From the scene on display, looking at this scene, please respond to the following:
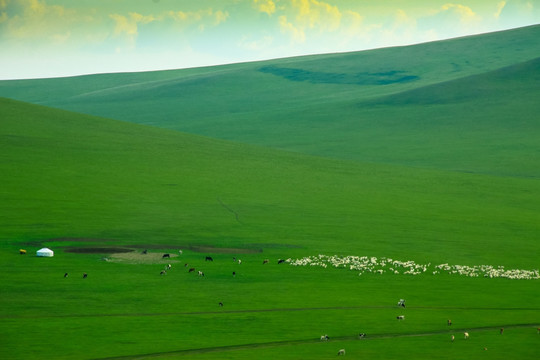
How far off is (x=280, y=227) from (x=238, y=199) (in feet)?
26.6

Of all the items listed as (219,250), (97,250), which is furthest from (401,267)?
(97,250)

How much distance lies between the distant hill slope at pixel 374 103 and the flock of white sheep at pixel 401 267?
33456 mm

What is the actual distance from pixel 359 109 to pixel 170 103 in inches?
1419

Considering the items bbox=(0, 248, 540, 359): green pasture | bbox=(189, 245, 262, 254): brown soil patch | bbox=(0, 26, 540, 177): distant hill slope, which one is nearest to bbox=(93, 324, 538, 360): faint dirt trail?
bbox=(0, 248, 540, 359): green pasture

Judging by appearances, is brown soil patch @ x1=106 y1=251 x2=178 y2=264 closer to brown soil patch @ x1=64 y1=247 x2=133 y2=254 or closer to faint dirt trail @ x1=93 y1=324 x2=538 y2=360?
brown soil patch @ x1=64 y1=247 x2=133 y2=254

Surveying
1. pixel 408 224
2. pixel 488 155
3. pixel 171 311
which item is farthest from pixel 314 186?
pixel 171 311

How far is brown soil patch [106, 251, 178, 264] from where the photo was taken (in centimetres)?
3781

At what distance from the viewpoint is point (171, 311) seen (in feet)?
96.1

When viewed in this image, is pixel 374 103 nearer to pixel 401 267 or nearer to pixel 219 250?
pixel 219 250

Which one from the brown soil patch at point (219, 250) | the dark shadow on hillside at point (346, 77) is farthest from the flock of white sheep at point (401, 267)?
the dark shadow on hillside at point (346, 77)

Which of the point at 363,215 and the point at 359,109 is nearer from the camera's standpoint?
the point at 363,215

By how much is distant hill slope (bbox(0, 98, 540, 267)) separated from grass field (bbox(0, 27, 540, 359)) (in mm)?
200

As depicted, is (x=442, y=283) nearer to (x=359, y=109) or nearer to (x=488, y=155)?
(x=488, y=155)

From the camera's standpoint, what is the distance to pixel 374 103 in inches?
4045
